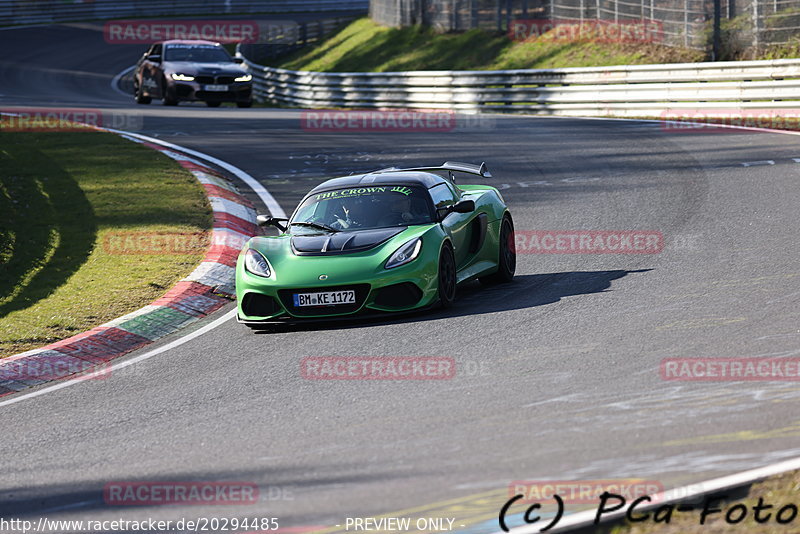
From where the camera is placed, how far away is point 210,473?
6258mm

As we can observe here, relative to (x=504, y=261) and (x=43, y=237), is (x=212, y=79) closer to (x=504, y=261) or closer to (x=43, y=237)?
(x=43, y=237)

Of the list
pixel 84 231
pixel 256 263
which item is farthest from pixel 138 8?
pixel 256 263

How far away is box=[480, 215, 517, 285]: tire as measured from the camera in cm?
1117

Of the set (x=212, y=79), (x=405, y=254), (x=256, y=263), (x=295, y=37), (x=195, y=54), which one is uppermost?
(x=405, y=254)

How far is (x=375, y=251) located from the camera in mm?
10008

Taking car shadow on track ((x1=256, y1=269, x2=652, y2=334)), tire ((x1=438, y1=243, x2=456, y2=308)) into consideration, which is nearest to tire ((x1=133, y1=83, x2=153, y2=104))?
car shadow on track ((x1=256, y1=269, x2=652, y2=334))

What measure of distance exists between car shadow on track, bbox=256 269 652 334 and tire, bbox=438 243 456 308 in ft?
0.30

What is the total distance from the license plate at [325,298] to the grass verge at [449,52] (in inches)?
818

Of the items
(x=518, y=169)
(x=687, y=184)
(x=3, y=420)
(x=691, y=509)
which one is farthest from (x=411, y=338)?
(x=518, y=169)

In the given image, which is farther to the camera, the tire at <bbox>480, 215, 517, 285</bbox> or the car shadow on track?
the tire at <bbox>480, 215, 517, 285</bbox>

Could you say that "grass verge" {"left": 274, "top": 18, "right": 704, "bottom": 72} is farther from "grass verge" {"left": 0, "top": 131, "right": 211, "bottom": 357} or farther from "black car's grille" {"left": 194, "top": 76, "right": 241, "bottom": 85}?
"grass verge" {"left": 0, "top": 131, "right": 211, "bottom": 357}

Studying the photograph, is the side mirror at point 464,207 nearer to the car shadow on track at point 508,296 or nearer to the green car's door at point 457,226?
the green car's door at point 457,226

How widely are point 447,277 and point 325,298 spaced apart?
1.08 metres

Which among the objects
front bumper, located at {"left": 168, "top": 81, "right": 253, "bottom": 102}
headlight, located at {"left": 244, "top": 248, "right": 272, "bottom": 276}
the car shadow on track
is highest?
headlight, located at {"left": 244, "top": 248, "right": 272, "bottom": 276}
